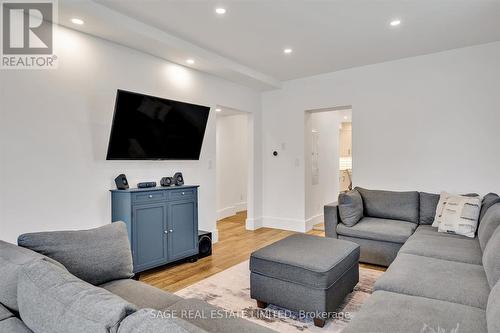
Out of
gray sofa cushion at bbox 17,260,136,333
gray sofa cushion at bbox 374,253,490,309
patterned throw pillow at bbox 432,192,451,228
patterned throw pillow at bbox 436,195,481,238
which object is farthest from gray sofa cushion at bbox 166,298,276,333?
patterned throw pillow at bbox 432,192,451,228

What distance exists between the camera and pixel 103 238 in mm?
1817

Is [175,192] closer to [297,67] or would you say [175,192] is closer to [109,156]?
[109,156]

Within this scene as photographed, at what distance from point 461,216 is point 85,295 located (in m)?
3.43

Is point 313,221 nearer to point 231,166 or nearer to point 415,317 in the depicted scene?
point 231,166

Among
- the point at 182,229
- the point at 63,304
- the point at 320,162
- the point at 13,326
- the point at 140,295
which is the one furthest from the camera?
the point at 320,162

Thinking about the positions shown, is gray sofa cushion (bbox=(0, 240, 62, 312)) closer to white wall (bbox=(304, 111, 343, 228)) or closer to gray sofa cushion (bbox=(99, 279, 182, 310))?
gray sofa cushion (bbox=(99, 279, 182, 310))

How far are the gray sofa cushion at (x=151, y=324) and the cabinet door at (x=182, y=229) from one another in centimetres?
272

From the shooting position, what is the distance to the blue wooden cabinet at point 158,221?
10.2 ft

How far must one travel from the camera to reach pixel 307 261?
2.28 metres

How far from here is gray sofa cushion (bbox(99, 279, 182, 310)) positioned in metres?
1.58

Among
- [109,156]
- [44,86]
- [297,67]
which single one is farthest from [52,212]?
[297,67]

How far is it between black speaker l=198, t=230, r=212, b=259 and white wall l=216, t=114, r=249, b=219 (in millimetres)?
2372

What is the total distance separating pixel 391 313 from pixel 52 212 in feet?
9.44

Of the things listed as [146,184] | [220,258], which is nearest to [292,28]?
[146,184]
